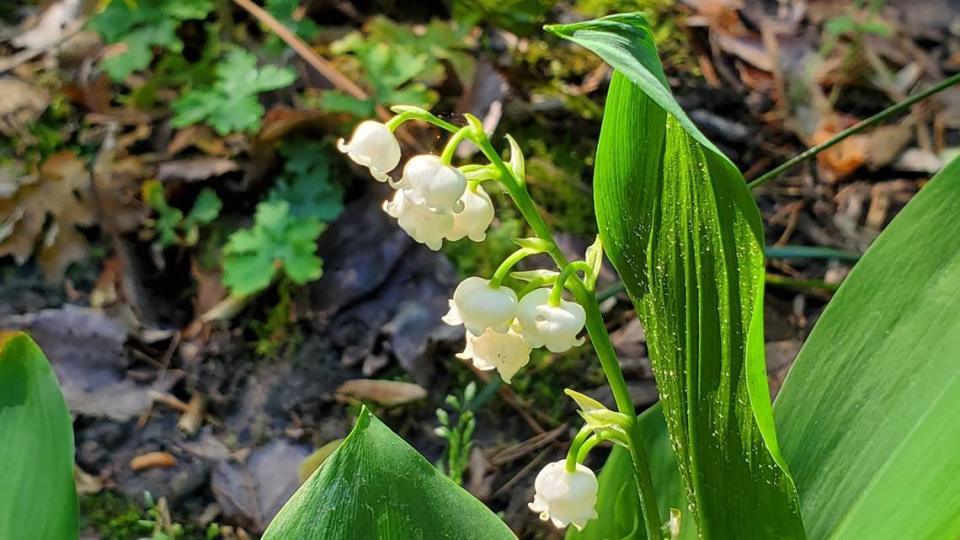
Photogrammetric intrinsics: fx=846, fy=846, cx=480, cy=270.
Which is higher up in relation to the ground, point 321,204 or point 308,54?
point 308,54

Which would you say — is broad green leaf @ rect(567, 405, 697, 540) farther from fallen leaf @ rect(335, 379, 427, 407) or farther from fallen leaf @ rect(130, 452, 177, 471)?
fallen leaf @ rect(130, 452, 177, 471)

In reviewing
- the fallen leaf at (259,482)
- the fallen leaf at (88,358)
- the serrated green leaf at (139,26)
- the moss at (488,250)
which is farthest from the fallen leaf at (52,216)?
the moss at (488,250)

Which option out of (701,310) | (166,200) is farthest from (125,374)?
(701,310)

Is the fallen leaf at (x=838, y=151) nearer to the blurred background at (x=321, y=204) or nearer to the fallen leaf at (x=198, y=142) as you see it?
the blurred background at (x=321, y=204)

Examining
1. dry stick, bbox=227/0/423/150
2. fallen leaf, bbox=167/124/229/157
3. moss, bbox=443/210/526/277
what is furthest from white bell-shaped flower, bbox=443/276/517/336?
fallen leaf, bbox=167/124/229/157

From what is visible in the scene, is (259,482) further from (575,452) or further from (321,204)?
(575,452)

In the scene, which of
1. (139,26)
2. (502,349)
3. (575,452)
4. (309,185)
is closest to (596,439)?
(575,452)
